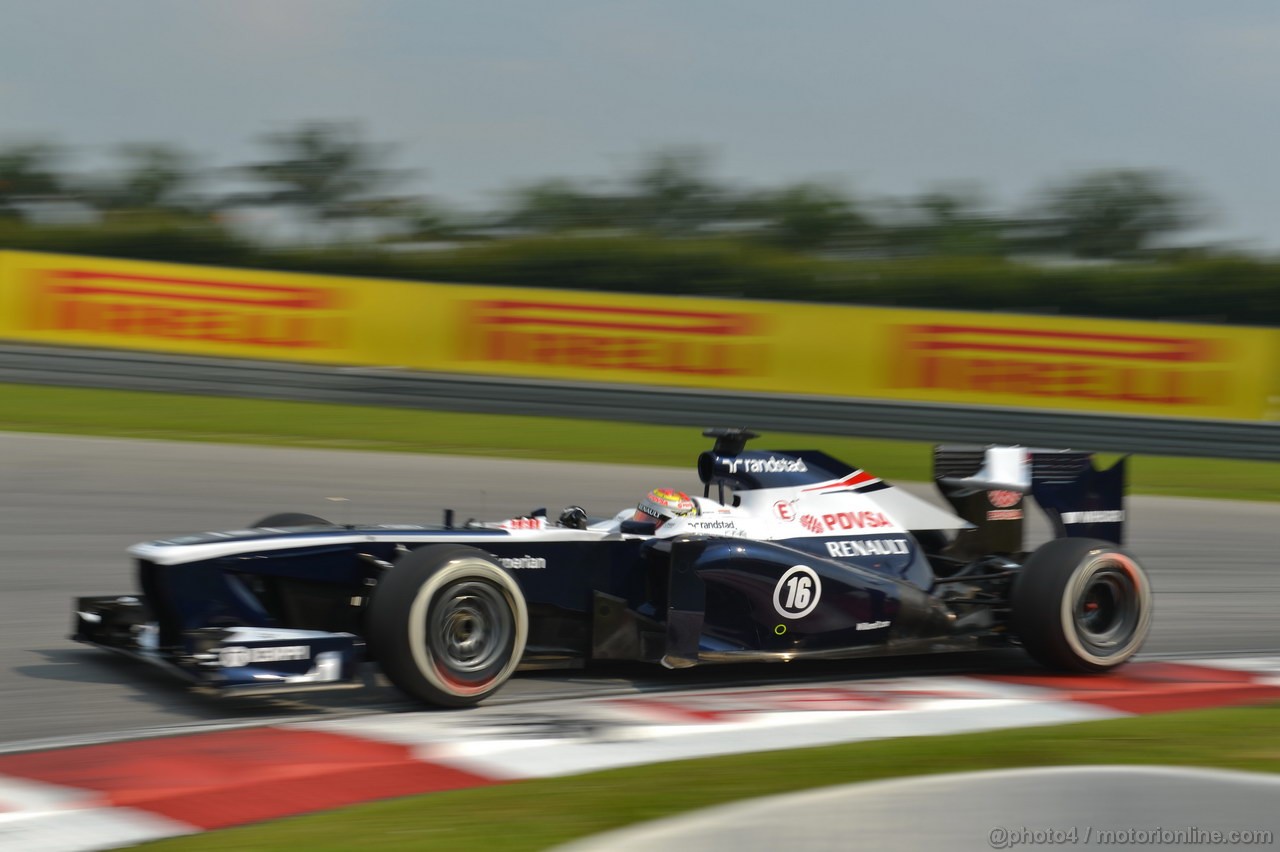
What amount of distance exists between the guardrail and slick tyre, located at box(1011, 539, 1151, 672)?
1008cm

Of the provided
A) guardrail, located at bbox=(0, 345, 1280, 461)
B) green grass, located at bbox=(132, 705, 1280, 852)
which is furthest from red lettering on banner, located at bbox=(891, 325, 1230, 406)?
green grass, located at bbox=(132, 705, 1280, 852)

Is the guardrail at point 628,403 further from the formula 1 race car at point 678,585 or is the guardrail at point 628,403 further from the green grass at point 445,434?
the formula 1 race car at point 678,585

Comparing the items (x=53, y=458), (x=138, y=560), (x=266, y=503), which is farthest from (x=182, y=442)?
(x=138, y=560)

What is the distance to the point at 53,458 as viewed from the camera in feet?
43.3

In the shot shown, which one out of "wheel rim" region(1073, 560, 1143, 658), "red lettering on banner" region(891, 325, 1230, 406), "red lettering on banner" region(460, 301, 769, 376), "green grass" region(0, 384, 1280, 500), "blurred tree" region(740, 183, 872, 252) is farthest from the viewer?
"blurred tree" region(740, 183, 872, 252)

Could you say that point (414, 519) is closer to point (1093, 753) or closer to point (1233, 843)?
point (1093, 753)

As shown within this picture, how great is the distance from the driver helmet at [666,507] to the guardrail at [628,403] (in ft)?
35.0

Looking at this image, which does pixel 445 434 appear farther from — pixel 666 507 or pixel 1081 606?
pixel 1081 606

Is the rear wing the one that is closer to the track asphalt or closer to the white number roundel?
the track asphalt

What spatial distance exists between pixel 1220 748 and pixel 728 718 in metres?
1.84

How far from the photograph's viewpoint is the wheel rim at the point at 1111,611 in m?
6.99

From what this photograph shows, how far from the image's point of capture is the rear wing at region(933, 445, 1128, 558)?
760 centimetres

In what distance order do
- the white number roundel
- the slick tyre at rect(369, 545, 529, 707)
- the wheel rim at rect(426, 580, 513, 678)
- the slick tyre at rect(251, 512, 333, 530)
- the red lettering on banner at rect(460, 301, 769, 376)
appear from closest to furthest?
the slick tyre at rect(369, 545, 529, 707), the wheel rim at rect(426, 580, 513, 678), the white number roundel, the slick tyre at rect(251, 512, 333, 530), the red lettering on banner at rect(460, 301, 769, 376)

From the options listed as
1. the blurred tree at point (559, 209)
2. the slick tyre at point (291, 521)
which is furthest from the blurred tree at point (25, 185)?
the slick tyre at point (291, 521)
